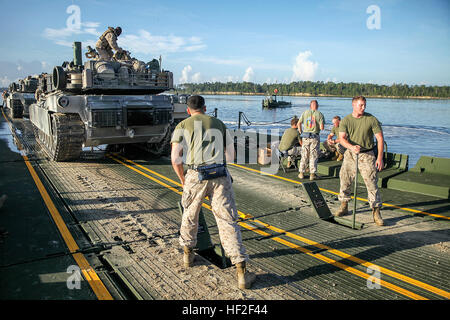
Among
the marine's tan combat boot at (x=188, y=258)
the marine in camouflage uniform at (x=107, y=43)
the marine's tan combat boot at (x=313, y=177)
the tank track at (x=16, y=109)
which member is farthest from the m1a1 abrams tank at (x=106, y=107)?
the tank track at (x=16, y=109)

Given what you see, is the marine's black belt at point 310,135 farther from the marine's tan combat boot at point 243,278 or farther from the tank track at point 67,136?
the tank track at point 67,136

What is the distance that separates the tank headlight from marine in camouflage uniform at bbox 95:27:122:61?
10.4ft

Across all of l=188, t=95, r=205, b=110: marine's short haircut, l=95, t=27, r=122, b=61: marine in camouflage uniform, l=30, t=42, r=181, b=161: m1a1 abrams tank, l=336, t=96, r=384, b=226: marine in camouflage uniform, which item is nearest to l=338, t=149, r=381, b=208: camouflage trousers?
l=336, t=96, r=384, b=226: marine in camouflage uniform

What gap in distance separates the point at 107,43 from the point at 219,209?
428 inches

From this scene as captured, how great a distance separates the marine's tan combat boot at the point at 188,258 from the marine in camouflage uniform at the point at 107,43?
10.2 metres

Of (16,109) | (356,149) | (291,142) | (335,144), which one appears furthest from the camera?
(16,109)

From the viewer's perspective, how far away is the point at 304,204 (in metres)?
7.37

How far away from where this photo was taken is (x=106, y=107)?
1039cm

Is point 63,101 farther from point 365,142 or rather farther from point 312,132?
point 365,142

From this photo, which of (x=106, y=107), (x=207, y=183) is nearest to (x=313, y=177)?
(x=207, y=183)

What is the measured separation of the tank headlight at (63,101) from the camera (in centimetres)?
1009
